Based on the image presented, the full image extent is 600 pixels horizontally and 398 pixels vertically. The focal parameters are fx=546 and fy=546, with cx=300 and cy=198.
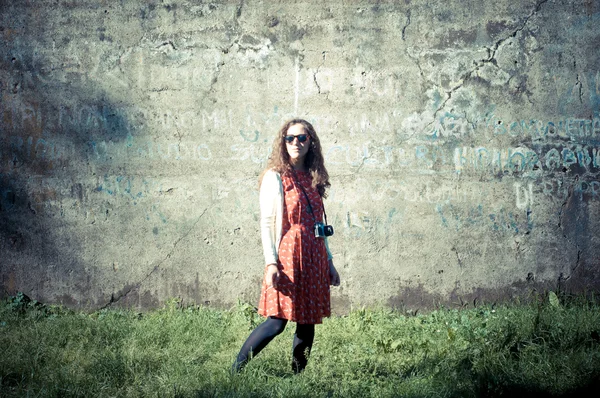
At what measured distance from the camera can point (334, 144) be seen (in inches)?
Result: 207

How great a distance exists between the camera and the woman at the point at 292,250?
329cm

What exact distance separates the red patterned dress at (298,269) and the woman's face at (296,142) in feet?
0.47

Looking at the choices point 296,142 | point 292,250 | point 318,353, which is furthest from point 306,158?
point 318,353

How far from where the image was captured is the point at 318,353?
13.4ft

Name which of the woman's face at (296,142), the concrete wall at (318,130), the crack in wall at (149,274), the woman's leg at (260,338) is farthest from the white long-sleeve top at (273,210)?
the crack in wall at (149,274)

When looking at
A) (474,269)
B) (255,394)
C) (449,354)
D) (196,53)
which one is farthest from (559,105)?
(255,394)

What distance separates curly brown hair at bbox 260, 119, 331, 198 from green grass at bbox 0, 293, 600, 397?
1.26 m

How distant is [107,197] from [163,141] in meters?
0.76

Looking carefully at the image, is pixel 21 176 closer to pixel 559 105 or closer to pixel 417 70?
pixel 417 70

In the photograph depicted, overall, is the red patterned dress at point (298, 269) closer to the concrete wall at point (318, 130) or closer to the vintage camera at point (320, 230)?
the vintage camera at point (320, 230)

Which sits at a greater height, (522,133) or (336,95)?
(336,95)

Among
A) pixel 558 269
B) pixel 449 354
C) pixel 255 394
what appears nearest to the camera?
pixel 255 394

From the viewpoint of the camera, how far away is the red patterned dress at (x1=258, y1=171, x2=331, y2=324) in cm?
329

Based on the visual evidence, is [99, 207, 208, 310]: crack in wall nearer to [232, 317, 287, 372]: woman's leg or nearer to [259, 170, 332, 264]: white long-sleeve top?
[259, 170, 332, 264]: white long-sleeve top
